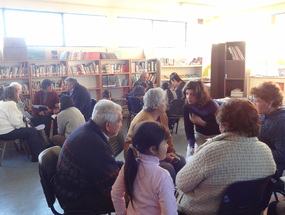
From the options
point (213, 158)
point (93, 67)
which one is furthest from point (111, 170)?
point (93, 67)

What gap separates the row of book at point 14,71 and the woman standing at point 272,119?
4.97m

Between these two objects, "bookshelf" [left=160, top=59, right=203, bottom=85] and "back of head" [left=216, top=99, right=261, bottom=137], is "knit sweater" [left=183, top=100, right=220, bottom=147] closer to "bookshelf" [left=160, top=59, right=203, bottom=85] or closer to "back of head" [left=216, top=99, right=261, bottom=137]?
"back of head" [left=216, top=99, right=261, bottom=137]

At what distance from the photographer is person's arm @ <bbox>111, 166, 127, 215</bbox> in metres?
1.49

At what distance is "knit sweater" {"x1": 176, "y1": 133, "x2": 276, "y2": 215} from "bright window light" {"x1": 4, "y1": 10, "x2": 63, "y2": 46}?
5527mm

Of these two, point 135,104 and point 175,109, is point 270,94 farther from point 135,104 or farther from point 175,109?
point 135,104

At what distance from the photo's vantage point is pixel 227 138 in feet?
5.05

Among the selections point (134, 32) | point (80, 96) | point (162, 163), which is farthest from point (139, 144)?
point (134, 32)

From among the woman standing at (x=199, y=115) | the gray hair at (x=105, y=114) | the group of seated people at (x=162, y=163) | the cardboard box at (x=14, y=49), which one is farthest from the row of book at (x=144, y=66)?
the gray hair at (x=105, y=114)

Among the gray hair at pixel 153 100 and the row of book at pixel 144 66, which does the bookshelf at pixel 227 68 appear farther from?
the gray hair at pixel 153 100

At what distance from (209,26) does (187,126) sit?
6.32 metres

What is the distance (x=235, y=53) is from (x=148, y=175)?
6212 millimetres

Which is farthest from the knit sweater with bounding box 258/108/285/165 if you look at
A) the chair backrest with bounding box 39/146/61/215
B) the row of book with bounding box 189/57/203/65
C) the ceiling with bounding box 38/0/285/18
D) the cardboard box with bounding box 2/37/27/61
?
the row of book with bounding box 189/57/203/65

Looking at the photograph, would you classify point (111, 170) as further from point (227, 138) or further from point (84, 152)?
point (227, 138)

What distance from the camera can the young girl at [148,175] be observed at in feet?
4.47
